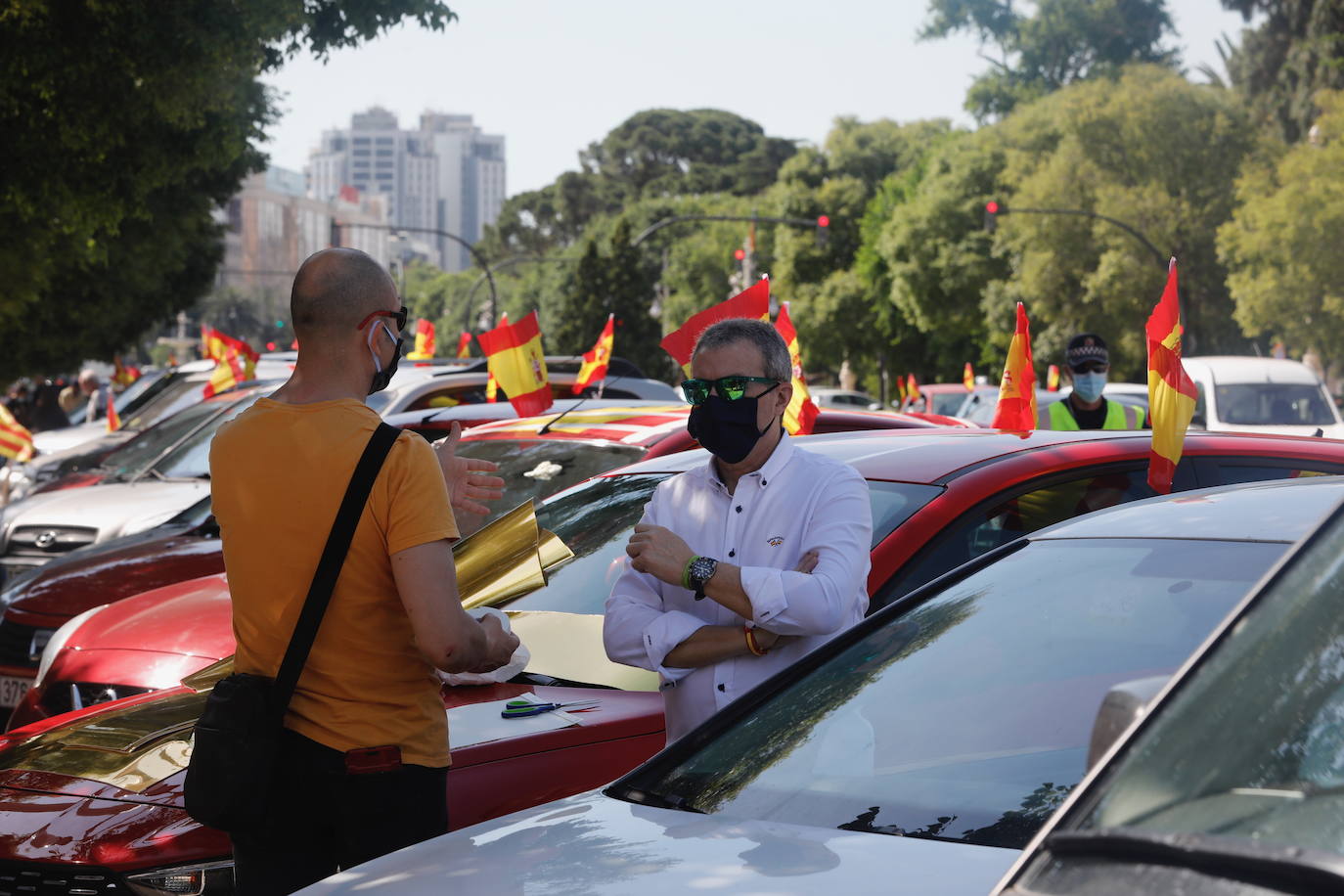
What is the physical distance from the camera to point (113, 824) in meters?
3.45

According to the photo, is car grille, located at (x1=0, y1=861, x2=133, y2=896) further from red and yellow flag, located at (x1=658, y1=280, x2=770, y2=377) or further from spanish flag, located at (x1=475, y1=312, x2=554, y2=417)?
spanish flag, located at (x1=475, y1=312, x2=554, y2=417)

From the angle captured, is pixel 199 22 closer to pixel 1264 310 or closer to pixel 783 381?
pixel 783 381

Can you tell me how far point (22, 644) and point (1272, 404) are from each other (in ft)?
48.5

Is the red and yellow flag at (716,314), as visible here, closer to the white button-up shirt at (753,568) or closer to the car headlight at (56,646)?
the white button-up shirt at (753,568)

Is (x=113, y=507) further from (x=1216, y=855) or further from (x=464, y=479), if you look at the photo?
(x=1216, y=855)

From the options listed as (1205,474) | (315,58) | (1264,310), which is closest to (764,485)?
(1205,474)

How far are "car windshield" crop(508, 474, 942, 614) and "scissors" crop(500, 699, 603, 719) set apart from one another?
19.2 inches

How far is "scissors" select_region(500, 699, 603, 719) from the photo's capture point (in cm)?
374

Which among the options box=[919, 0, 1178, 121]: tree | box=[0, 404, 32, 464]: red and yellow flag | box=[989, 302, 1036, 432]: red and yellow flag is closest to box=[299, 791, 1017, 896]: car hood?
box=[989, 302, 1036, 432]: red and yellow flag

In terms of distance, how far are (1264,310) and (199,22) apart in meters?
31.0

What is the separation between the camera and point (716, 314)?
18.9 feet

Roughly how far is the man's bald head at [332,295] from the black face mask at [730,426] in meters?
0.84

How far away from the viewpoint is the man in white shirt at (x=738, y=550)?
3416 mm

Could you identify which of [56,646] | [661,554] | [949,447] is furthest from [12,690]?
[661,554]
